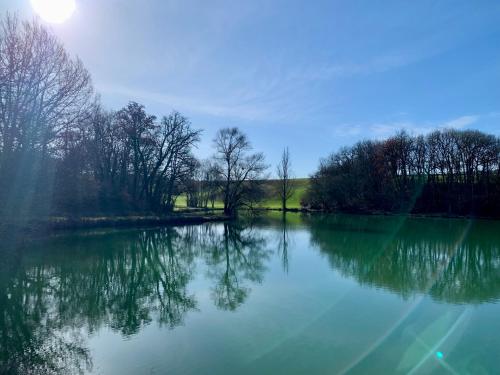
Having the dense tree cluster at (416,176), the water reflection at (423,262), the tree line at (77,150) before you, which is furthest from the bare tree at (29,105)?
the dense tree cluster at (416,176)

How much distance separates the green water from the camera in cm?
507

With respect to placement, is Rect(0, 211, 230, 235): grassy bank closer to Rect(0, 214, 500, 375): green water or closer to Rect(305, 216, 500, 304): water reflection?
Rect(0, 214, 500, 375): green water

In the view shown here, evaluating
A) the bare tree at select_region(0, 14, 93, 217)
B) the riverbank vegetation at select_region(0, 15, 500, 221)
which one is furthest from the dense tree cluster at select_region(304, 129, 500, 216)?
the bare tree at select_region(0, 14, 93, 217)

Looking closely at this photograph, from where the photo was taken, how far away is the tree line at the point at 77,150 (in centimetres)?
1359

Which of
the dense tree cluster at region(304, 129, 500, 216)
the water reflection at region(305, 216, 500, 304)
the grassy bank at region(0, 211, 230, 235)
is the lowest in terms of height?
the water reflection at region(305, 216, 500, 304)

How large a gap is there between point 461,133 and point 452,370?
42.3 meters

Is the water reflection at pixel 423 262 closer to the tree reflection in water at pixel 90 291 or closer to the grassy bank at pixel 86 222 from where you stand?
the tree reflection in water at pixel 90 291

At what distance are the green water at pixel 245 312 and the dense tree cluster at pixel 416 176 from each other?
28.6 metres

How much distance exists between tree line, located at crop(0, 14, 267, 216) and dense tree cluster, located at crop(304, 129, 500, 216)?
17.3 metres

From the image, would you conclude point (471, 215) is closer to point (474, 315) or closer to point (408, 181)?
point (408, 181)

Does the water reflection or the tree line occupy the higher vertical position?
the tree line

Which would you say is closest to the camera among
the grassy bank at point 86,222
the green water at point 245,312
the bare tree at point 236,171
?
the green water at point 245,312

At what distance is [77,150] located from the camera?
864 inches

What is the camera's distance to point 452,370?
4848 mm
